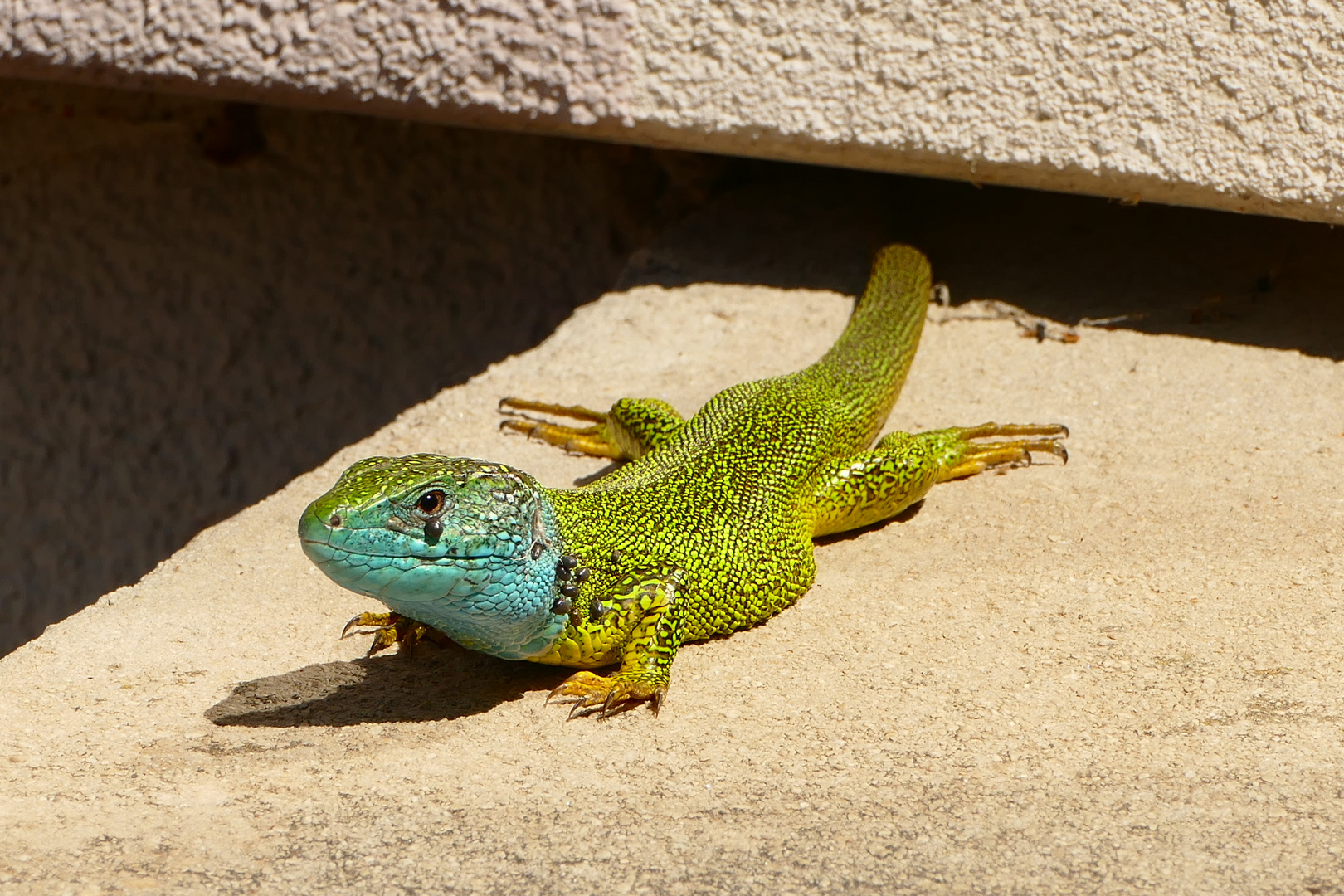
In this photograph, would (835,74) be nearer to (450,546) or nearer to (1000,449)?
(1000,449)

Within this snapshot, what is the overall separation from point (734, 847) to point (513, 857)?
39 centimetres

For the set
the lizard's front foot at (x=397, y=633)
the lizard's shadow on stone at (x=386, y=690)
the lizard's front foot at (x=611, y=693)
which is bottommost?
the lizard's shadow on stone at (x=386, y=690)

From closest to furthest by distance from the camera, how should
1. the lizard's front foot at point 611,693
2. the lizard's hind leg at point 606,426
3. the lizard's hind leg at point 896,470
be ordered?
the lizard's front foot at point 611,693
the lizard's hind leg at point 896,470
the lizard's hind leg at point 606,426

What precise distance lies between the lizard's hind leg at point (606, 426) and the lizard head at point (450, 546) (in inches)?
42.9

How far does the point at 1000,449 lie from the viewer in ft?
13.0

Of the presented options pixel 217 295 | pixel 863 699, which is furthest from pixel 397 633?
pixel 217 295

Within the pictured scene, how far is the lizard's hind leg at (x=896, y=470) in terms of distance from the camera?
3.61 m

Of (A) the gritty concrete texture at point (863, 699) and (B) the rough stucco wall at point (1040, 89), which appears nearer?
(A) the gritty concrete texture at point (863, 699)

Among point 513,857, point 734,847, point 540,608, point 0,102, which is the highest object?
point 0,102

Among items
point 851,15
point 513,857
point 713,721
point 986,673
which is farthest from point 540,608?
point 851,15

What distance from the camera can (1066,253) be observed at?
5.26 meters

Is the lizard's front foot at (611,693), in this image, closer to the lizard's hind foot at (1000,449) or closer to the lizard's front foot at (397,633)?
the lizard's front foot at (397,633)

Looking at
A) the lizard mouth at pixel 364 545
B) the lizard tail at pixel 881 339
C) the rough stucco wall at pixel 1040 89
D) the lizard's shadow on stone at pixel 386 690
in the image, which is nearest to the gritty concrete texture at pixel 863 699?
the lizard's shadow on stone at pixel 386 690

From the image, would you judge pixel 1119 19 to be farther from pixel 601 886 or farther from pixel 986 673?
pixel 601 886
